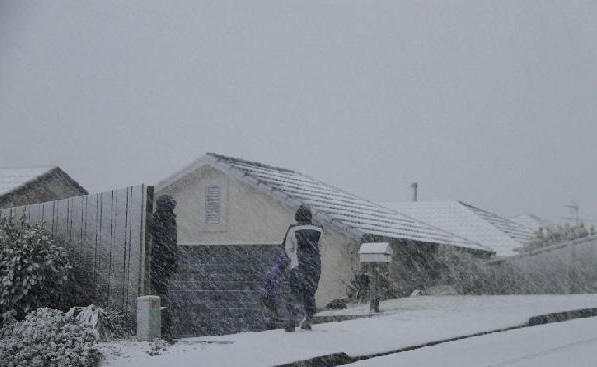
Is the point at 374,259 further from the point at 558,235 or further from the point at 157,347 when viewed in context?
the point at 558,235

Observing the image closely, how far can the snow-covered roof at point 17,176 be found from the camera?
35.5 meters

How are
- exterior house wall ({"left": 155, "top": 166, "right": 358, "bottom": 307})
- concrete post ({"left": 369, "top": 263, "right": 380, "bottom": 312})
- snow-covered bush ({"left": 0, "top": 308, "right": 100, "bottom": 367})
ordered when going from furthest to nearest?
1. exterior house wall ({"left": 155, "top": 166, "right": 358, "bottom": 307})
2. concrete post ({"left": 369, "top": 263, "right": 380, "bottom": 312})
3. snow-covered bush ({"left": 0, "top": 308, "right": 100, "bottom": 367})

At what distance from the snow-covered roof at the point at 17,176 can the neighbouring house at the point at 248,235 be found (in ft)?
40.2

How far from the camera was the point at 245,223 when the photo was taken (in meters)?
23.9

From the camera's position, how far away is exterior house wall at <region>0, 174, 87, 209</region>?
34844 millimetres

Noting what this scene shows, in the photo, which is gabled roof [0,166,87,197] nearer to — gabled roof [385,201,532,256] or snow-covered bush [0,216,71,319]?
gabled roof [385,201,532,256]

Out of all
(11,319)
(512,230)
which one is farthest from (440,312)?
(512,230)

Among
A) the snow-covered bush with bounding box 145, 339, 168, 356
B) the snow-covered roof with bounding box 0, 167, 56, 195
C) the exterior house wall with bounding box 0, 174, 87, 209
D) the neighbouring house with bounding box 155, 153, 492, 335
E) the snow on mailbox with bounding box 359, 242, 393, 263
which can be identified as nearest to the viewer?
the snow-covered bush with bounding box 145, 339, 168, 356

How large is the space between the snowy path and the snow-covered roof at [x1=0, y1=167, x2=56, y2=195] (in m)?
28.2

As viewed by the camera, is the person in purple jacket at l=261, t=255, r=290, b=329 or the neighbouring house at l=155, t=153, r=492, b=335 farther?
the neighbouring house at l=155, t=153, r=492, b=335

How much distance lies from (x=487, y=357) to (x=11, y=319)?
7260 mm

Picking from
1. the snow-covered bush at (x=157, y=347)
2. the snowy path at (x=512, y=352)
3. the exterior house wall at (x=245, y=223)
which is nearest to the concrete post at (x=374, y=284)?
the snowy path at (x=512, y=352)

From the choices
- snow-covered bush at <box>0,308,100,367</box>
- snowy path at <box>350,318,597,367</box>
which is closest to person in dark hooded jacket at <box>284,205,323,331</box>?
snowy path at <box>350,318,597,367</box>

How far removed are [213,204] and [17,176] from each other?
16035 mm
